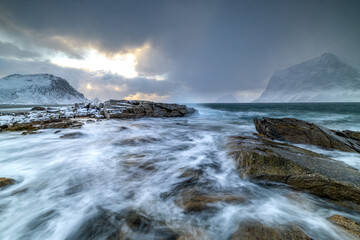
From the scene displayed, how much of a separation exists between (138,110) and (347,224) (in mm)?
17721

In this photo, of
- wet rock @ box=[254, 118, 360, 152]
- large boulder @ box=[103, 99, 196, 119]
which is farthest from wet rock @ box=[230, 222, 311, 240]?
large boulder @ box=[103, 99, 196, 119]

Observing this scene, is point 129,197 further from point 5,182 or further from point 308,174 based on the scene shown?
point 308,174

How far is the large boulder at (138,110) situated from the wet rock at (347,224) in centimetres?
1644

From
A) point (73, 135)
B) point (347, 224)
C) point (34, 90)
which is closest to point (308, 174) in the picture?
point (347, 224)

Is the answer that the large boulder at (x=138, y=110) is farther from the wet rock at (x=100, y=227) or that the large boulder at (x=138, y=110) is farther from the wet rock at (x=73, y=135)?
the wet rock at (x=100, y=227)

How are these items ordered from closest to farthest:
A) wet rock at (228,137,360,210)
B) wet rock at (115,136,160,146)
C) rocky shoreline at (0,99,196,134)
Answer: wet rock at (228,137,360,210), wet rock at (115,136,160,146), rocky shoreline at (0,99,196,134)

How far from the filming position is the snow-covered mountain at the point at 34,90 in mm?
72312

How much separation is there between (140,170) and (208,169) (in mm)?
1958

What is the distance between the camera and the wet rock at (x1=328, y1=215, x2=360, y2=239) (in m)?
1.80

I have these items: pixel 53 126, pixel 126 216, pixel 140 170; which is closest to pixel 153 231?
pixel 126 216

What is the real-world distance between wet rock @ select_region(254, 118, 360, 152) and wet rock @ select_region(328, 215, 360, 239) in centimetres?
543

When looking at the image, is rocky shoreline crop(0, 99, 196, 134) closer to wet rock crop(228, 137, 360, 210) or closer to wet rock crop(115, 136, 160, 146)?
wet rock crop(115, 136, 160, 146)

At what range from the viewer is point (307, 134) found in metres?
6.49

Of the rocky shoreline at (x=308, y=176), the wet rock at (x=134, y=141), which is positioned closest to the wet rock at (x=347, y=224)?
the rocky shoreline at (x=308, y=176)
